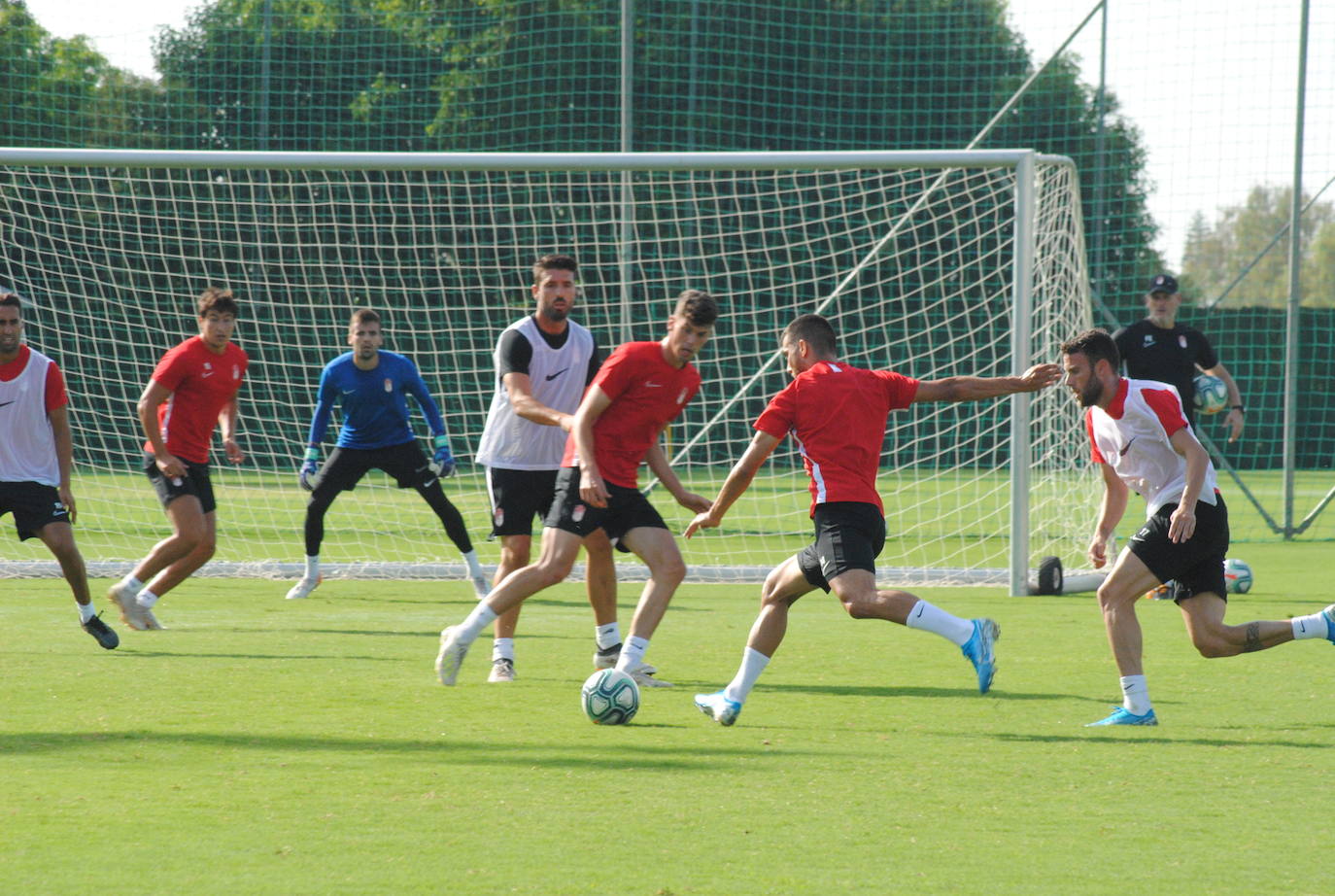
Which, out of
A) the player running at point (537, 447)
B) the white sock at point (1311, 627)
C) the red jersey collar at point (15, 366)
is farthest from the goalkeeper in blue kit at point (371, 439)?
the white sock at point (1311, 627)

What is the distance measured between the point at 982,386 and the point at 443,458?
5363 millimetres

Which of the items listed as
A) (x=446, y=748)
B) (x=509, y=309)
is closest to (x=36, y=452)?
(x=446, y=748)

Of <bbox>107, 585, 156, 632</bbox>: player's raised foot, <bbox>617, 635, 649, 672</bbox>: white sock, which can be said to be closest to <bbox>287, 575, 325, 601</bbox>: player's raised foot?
<bbox>107, 585, 156, 632</bbox>: player's raised foot

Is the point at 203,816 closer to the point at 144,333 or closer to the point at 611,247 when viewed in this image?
the point at 144,333

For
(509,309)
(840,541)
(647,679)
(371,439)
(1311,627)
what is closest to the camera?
(840,541)

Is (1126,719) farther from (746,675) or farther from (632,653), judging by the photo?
(632,653)

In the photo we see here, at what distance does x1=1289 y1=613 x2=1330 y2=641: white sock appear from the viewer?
21.2ft

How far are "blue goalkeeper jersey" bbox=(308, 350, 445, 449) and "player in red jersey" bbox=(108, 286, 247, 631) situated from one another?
4.49 ft

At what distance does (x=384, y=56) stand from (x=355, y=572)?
16.5 meters

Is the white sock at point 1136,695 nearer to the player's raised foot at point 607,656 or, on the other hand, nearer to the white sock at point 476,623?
the player's raised foot at point 607,656

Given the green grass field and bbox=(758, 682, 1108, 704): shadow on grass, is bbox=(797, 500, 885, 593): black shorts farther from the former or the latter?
bbox=(758, 682, 1108, 704): shadow on grass

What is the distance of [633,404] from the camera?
6.77 meters

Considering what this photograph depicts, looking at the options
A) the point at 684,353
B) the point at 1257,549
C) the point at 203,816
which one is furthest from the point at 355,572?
the point at 1257,549

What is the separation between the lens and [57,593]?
1070cm
